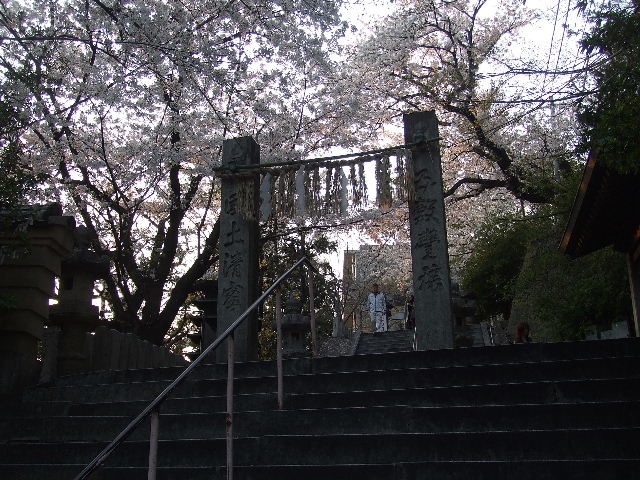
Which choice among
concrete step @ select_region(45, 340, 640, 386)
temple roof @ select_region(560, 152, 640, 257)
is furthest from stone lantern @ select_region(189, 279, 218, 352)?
temple roof @ select_region(560, 152, 640, 257)

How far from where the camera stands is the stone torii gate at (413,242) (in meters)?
8.36

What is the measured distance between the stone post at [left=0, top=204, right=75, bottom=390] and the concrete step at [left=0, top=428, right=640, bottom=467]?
2967mm

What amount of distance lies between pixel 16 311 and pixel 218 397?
3.32 meters

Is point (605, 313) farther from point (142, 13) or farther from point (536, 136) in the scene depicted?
point (142, 13)

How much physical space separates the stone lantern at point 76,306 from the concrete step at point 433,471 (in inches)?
149

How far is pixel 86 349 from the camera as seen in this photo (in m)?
8.59

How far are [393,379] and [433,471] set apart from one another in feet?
5.86

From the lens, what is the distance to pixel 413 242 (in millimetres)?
8758

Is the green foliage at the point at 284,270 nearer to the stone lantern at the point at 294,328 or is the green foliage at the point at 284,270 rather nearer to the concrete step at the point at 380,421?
the stone lantern at the point at 294,328

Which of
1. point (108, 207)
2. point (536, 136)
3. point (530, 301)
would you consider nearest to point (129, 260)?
point (108, 207)

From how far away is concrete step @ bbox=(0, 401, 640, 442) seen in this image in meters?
4.84

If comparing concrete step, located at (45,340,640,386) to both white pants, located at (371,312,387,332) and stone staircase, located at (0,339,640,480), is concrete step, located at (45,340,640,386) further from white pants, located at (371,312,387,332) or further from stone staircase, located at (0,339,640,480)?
white pants, located at (371,312,387,332)

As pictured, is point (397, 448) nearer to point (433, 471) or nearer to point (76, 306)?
point (433, 471)

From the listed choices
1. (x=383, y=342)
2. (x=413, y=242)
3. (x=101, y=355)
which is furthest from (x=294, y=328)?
(x=383, y=342)
